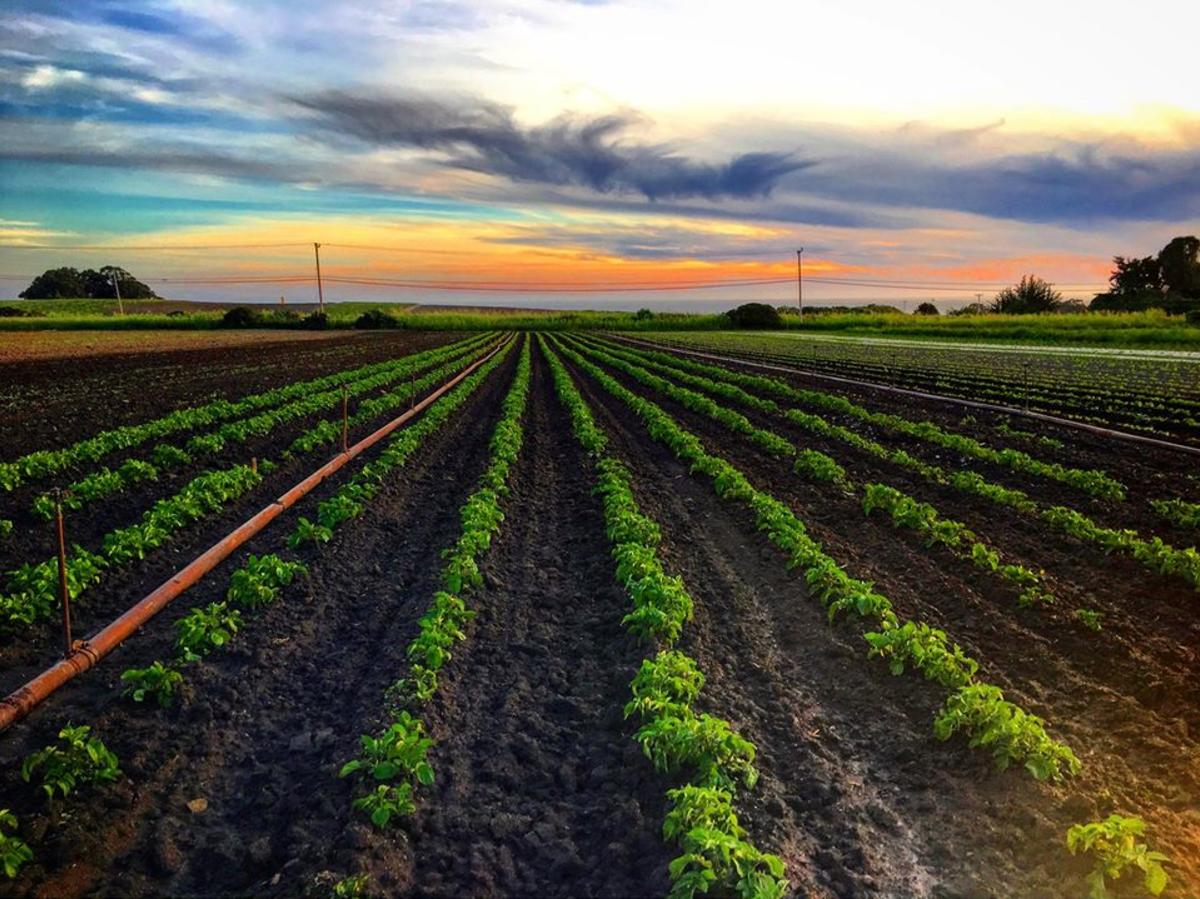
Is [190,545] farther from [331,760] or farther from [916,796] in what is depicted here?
[916,796]

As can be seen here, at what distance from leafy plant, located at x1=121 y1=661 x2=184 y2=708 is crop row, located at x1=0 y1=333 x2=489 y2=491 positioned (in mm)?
6903

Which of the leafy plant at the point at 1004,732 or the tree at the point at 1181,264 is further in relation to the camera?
the tree at the point at 1181,264

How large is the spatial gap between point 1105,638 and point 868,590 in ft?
6.31

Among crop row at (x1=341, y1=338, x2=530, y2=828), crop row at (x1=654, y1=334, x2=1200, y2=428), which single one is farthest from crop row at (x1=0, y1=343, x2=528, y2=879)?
crop row at (x1=654, y1=334, x2=1200, y2=428)

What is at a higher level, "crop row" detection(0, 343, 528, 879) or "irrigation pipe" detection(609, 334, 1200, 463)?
"irrigation pipe" detection(609, 334, 1200, 463)

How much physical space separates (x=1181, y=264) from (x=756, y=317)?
4384 cm

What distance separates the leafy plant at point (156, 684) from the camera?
587 cm

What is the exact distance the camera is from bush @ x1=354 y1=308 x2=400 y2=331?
Answer: 87.1m

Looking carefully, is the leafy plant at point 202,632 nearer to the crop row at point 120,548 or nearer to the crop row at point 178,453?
the crop row at point 120,548

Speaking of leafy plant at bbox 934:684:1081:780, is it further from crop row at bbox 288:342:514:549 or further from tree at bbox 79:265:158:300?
tree at bbox 79:265:158:300

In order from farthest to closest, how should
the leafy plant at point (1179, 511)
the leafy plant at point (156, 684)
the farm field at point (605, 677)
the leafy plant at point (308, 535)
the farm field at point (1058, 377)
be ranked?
the farm field at point (1058, 377) → the leafy plant at point (1179, 511) → the leafy plant at point (308, 535) → the leafy plant at point (156, 684) → the farm field at point (605, 677)

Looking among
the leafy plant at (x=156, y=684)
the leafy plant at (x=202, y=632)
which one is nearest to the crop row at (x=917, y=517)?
the leafy plant at (x=202, y=632)

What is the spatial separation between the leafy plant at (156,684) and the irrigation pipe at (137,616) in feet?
1.66

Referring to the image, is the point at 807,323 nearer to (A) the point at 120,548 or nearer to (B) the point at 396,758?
(A) the point at 120,548
